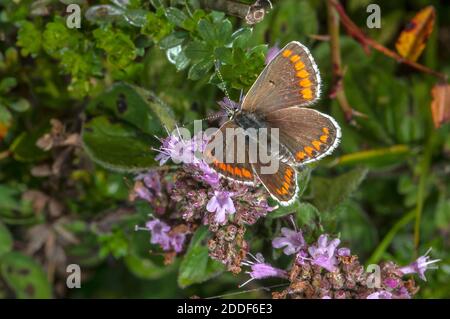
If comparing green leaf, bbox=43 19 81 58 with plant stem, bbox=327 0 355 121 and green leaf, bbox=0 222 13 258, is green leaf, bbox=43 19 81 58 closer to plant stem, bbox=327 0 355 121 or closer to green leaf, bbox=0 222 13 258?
green leaf, bbox=0 222 13 258

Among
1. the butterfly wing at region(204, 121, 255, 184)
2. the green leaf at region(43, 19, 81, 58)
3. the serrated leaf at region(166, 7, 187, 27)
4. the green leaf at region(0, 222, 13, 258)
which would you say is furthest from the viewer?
the green leaf at region(0, 222, 13, 258)

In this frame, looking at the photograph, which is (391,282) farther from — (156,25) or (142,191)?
(156,25)

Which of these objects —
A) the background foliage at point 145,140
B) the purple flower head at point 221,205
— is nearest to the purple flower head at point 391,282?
the background foliage at point 145,140

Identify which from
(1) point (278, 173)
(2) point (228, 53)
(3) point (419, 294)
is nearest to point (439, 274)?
(3) point (419, 294)

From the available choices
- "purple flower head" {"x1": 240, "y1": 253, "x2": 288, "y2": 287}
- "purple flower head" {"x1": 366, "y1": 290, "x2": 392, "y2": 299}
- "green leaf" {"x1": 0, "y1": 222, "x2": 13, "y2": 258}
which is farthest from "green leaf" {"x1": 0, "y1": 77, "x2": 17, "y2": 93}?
"purple flower head" {"x1": 366, "y1": 290, "x2": 392, "y2": 299}

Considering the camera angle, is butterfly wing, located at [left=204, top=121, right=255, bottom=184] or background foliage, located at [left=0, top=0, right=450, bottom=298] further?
background foliage, located at [left=0, top=0, right=450, bottom=298]

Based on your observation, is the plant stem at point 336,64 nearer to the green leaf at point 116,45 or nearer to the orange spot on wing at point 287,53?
the orange spot on wing at point 287,53

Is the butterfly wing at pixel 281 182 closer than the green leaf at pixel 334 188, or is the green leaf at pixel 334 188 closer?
the butterfly wing at pixel 281 182

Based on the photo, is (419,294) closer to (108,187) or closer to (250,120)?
(250,120)
